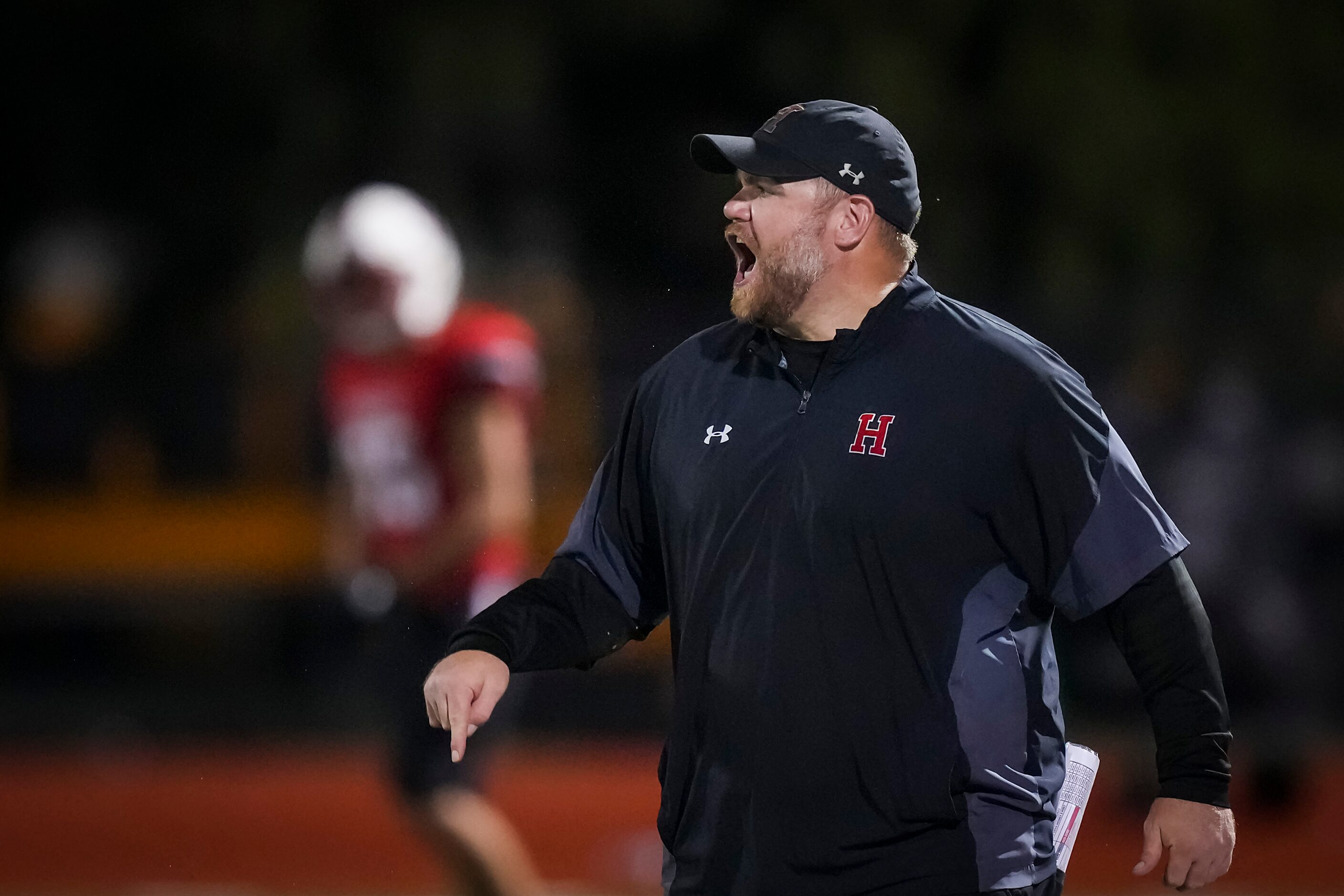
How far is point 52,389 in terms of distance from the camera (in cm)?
984

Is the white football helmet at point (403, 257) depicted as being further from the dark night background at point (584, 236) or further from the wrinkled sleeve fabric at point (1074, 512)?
the wrinkled sleeve fabric at point (1074, 512)

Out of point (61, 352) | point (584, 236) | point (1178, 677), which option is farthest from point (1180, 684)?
point (61, 352)

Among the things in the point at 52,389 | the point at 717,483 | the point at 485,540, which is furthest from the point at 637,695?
the point at 717,483

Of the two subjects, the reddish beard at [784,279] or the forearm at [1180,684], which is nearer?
the forearm at [1180,684]

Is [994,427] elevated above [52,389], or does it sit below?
above

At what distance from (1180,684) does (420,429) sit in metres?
2.69

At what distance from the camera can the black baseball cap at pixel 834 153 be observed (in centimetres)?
246

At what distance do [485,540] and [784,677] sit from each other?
6.94ft

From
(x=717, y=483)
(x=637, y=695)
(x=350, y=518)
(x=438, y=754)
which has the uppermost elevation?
(x=717, y=483)

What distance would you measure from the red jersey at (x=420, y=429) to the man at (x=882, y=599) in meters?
1.94

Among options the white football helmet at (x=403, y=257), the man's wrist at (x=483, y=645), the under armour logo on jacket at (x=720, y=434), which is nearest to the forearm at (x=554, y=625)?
the man's wrist at (x=483, y=645)

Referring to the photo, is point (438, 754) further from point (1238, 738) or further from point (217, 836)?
point (1238, 738)

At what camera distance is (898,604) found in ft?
7.48

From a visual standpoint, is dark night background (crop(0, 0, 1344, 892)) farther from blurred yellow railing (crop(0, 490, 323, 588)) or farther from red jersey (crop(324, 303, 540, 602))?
red jersey (crop(324, 303, 540, 602))
